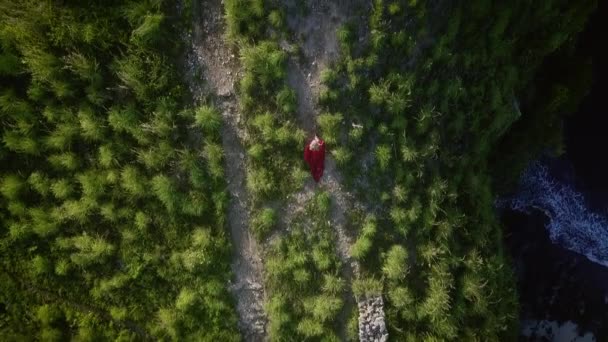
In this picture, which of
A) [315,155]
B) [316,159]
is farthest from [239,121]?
[316,159]

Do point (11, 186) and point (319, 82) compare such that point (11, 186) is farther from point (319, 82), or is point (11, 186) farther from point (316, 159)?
point (319, 82)

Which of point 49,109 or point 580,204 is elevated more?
point 49,109

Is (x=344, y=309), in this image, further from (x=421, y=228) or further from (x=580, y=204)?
(x=580, y=204)

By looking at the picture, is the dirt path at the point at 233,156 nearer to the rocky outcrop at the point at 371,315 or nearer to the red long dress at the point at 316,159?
the red long dress at the point at 316,159

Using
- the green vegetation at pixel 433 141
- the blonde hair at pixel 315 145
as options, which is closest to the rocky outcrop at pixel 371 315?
the green vegetation at pixel 433 141

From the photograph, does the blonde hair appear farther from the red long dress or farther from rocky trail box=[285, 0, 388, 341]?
rocky trail box=[285, 0, 388, 341]

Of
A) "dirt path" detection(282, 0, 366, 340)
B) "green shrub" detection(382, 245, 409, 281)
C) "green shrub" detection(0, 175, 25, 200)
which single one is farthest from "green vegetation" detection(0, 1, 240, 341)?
"green shrub" detection(382, 245, 409, 281)

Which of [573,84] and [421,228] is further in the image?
[573,84]

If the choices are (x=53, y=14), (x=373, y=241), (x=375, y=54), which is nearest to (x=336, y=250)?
(x=373, y=241)

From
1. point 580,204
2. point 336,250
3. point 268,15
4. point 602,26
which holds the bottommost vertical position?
point 336,250
